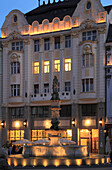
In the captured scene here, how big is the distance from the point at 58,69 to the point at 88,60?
550cm

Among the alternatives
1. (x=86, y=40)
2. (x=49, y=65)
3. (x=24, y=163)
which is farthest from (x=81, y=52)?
(x=24, y=163)

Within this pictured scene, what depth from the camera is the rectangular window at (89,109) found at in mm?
53434

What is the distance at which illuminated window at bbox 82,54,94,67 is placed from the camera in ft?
176

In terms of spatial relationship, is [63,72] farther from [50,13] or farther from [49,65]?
[50,13]

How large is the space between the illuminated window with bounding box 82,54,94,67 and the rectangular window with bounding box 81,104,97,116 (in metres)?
5.93

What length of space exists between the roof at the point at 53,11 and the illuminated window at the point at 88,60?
8.09 metres

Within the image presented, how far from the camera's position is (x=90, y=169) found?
88.4 feet

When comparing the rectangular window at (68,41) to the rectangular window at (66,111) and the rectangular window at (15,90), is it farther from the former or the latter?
the rectangular window at (15,90)

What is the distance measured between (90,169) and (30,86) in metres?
32.6

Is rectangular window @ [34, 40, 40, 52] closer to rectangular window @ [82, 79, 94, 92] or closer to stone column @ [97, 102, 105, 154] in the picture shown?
rectangular window @ [82, 79, 94, 92]

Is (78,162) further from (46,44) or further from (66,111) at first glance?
(46,44)

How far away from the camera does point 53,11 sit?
60.8 metres

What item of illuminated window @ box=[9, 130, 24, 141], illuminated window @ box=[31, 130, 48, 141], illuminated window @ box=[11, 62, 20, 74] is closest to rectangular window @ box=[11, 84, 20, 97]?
illuminated window @ box=[11, 62, 20, 74]

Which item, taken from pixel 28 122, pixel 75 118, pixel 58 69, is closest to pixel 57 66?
pixel 58 69
